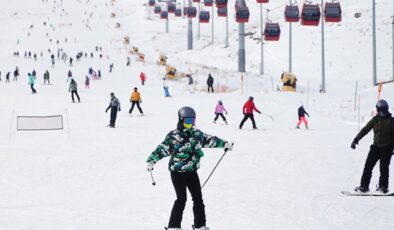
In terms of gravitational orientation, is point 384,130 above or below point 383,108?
below

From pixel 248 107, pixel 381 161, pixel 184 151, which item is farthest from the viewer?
pixel 248 107

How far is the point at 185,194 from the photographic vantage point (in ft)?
21.8

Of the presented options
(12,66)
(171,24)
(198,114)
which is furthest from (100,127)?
(171,24)

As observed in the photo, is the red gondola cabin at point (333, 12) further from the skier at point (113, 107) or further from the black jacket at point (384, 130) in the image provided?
the black jacket at point (384, 130)

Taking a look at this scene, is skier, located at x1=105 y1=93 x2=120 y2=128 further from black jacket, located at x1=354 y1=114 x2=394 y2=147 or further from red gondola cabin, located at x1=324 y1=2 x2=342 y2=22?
red gondola cabin, located at x1=324 y1=2 x2=342 y2=22

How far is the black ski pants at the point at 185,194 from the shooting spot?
21.2 ft

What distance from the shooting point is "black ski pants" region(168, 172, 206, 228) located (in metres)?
6.48

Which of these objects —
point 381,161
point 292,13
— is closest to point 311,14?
point 292,13

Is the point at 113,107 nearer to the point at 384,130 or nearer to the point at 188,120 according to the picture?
the point at 384,130

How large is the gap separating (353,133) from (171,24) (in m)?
80.2

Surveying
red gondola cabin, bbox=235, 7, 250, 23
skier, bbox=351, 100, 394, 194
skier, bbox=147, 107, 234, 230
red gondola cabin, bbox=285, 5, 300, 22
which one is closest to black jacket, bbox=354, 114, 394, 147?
skier, bbox=351, 100, 394, 194

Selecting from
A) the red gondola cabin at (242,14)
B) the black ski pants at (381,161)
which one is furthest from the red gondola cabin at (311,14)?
the black ski pants at (381,161)

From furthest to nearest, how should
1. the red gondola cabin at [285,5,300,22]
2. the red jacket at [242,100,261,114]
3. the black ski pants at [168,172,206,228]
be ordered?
the red gondola cabin at [285,5,300,22], the red jacket at [242,100,261,114], the black ski pants at [168,172,206,228]

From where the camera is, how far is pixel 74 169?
42.5 feet
